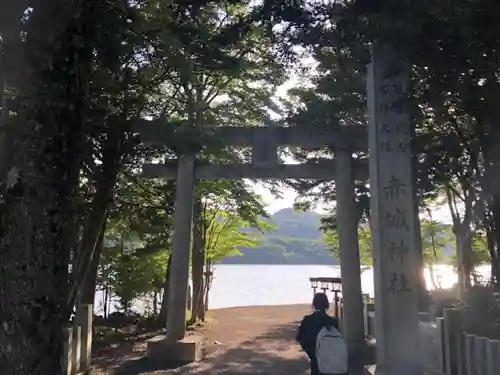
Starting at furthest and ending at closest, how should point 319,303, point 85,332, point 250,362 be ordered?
point 250,362, point 85,332, point 319,303

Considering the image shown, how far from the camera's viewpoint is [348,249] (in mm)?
9758

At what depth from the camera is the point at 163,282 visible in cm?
1460

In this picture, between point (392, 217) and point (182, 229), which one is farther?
point (182, 229)

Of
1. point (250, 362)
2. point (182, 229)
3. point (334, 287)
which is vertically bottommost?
point (250, 362)

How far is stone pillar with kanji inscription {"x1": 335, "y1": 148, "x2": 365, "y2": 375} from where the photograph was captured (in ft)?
30.8

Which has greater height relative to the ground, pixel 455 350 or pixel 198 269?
pixel 198 269

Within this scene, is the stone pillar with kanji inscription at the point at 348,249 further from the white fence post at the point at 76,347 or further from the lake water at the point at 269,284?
the lake water at the point at 269,284

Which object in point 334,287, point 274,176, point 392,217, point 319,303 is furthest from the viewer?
point 334,287

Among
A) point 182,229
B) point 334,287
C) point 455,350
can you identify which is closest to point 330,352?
point 455,350

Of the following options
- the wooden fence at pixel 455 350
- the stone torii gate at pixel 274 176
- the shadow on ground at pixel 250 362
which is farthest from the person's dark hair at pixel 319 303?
the stone torii gate at pixel 274 176

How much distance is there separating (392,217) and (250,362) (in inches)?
213

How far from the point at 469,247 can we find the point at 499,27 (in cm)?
776

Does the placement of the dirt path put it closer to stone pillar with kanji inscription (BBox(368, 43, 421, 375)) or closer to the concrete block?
the concrete block

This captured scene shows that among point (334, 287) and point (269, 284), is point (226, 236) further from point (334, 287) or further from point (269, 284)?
point (269, 284)
